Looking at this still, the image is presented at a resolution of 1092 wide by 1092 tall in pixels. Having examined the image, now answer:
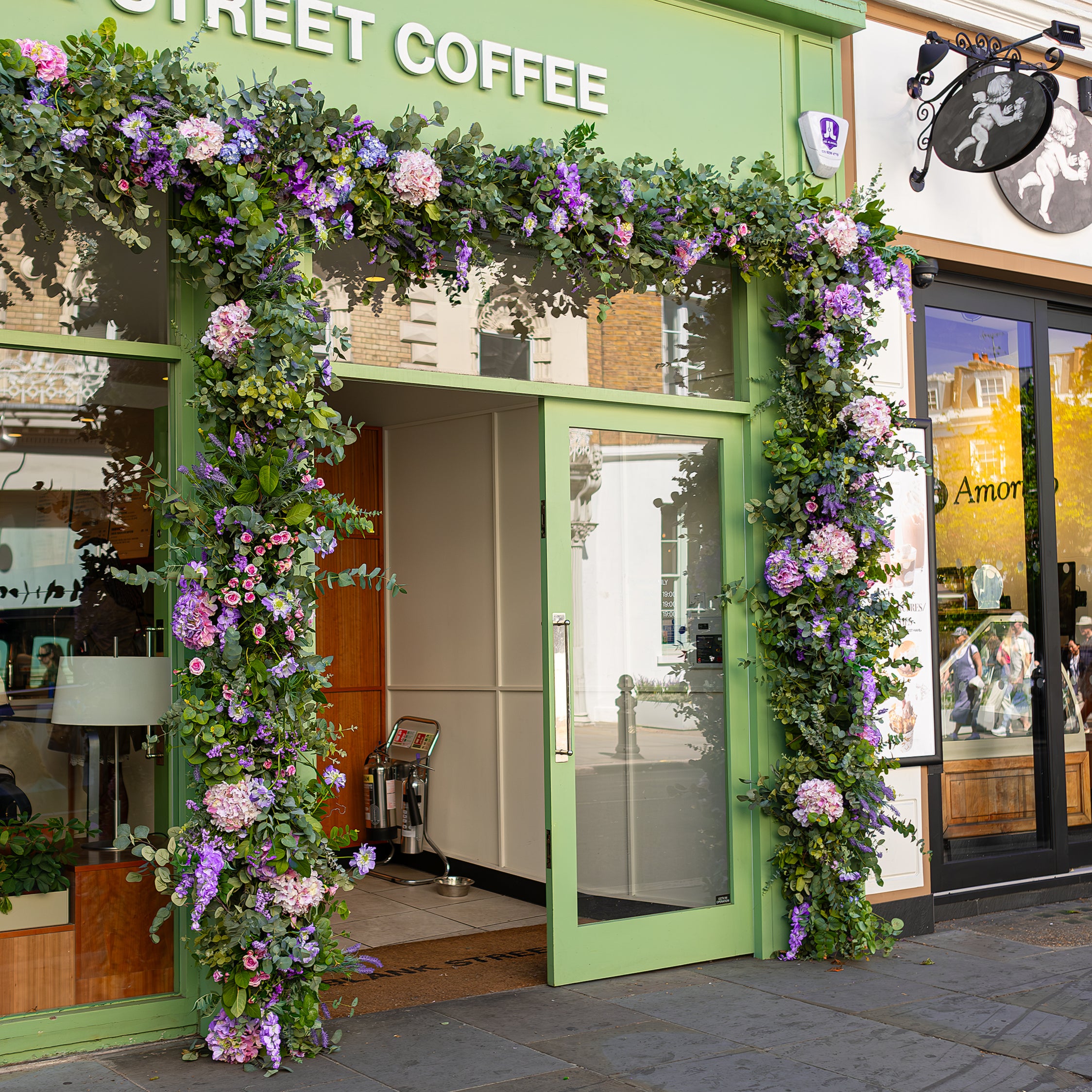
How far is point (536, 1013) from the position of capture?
15.0 ft

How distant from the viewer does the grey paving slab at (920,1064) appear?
151 inches

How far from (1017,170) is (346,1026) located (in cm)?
537

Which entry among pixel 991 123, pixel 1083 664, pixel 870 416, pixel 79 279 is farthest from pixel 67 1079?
pixel 1083 664

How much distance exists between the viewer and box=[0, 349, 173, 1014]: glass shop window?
13.6 ft

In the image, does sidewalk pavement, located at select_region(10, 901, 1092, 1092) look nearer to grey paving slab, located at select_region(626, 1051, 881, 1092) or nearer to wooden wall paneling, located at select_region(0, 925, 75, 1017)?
grey paving slab, located at select_region(626, 1051, 881, 1092)

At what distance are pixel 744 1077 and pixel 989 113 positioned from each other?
454cm

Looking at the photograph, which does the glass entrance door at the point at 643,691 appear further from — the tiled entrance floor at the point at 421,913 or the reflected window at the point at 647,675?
the tiled entrance floor at the point at 421,913

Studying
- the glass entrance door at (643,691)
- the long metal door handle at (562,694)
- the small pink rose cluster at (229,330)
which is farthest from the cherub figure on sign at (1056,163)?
the small pink rose cluster at (229,330)

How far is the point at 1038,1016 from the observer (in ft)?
14.8

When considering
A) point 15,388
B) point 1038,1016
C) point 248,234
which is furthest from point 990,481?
point 15,388

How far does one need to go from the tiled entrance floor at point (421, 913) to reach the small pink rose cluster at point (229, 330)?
9.92 ft

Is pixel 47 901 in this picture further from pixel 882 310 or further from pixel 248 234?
→ pixel 882 310

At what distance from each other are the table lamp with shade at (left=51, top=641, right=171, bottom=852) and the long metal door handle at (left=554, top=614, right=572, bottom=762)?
152 cm

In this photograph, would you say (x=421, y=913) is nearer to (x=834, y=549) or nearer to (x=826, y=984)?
(x=826, y=984)
